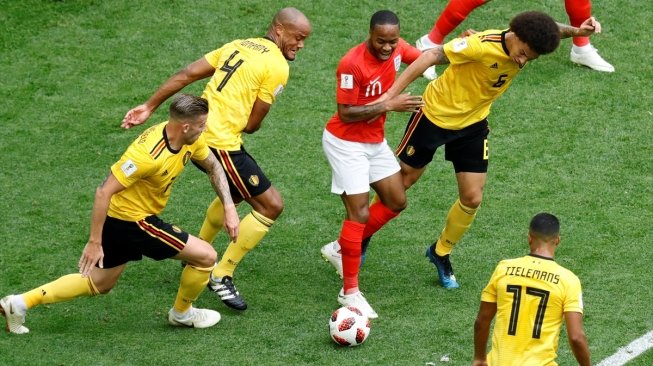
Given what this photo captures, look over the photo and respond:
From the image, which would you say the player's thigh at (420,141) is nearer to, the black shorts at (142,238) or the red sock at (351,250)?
the red sock at (351,250)

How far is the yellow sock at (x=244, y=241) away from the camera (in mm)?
9023

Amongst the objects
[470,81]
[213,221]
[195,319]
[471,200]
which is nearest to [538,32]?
[470,81]

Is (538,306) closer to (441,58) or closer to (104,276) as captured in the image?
(441,58)

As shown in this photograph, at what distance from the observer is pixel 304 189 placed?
1088cm

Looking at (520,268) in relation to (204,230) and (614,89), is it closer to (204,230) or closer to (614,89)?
(204,230)

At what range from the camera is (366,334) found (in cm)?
828

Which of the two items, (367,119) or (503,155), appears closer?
(367,119)

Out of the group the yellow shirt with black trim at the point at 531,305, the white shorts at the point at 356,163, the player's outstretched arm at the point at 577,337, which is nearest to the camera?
the player's outstretched arm at the point at 577,337

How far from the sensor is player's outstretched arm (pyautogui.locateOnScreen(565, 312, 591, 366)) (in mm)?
6348

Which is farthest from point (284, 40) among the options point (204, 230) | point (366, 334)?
point (366, 334)

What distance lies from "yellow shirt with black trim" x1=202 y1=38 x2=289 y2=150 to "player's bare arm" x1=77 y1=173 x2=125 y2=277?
1365mm

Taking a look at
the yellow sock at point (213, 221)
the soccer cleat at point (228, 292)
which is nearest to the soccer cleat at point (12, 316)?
the soccer cleat at point (228, 292)

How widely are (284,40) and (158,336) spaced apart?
2.43 metres

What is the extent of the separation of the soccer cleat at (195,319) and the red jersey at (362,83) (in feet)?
5.40
